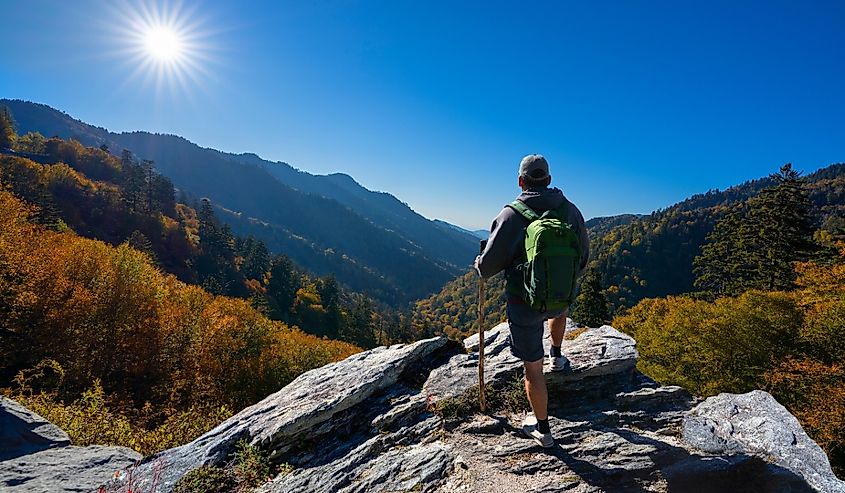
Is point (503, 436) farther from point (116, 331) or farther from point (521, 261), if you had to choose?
point (116, 331)

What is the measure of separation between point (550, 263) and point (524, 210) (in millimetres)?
892

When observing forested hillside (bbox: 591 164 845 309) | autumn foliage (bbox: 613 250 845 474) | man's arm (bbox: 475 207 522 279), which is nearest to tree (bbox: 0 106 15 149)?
man's arm (bbox: 475 207 522 279)

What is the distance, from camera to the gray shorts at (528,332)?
190 inches

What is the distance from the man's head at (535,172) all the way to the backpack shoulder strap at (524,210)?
1.37 ft

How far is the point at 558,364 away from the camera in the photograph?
262 inches

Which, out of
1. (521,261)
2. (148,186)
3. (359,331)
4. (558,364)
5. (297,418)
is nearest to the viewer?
(521,261)

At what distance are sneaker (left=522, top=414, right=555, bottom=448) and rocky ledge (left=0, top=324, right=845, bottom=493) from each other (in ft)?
0.47

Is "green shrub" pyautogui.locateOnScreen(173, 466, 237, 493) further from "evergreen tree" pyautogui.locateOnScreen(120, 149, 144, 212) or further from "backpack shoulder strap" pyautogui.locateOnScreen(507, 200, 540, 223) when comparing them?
"evergreen tree" pyautogui.locateOnScreen(120, 149, 144, 212)

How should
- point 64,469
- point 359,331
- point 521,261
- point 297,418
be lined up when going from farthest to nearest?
point 359,331, point 64,469, point 297,418, point 521,261

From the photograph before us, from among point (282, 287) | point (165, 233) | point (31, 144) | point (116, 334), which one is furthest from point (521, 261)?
point (31, 144)

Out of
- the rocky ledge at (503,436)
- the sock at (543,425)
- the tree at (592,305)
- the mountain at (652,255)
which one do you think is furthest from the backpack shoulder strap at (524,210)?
the mountain at (652,255)

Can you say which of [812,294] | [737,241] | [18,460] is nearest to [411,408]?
[18,460]

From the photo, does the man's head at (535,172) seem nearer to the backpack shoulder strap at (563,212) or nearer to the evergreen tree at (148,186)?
the backpack shoulder strap at (563,212)

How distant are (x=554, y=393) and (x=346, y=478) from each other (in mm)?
3859
